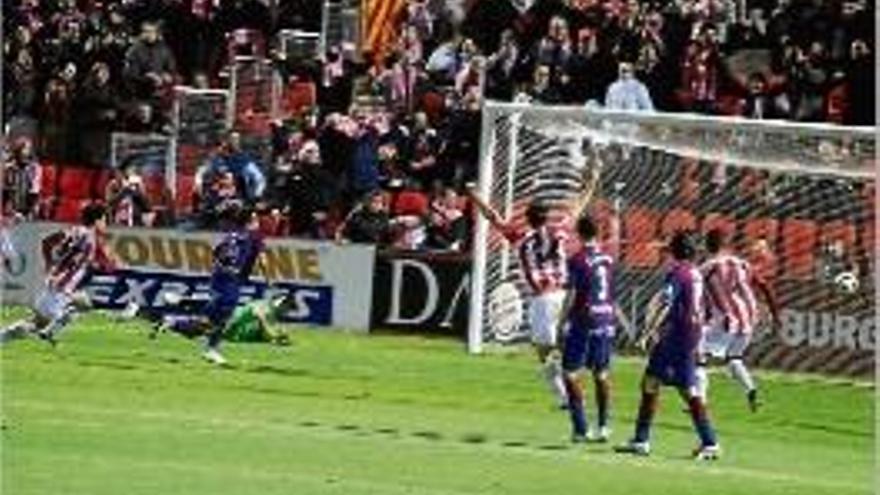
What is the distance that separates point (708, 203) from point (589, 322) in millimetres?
9527

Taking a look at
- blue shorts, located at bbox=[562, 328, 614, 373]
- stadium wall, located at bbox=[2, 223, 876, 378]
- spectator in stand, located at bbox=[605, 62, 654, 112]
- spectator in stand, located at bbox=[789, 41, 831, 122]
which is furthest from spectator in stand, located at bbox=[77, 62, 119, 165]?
blue shorts, located at bbox=[562, 328, 614, 373]

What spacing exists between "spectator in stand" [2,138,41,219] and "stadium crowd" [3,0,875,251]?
3 centimetres

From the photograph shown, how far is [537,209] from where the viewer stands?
2502cm

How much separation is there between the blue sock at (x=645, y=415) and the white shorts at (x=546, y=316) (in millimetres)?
3376

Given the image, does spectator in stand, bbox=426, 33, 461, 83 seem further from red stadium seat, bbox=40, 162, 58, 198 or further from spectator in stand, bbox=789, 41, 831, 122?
red stadium seat, bbox=40, 162, 58, 198

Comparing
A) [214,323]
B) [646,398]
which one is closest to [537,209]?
[646,398]

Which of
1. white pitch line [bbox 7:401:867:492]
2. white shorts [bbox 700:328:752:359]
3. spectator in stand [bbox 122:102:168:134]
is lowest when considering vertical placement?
white shorts [bbox 700:328:752:359]

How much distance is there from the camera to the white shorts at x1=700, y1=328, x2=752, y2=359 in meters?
29.1

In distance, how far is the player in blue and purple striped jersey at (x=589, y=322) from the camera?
2342 centimetres

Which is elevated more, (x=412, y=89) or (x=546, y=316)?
(x=412, y=89)

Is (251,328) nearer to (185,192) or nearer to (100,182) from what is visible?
(185,192)

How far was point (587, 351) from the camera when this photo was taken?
77.2 feet

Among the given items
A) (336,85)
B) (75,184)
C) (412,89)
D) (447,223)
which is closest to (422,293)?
(447,223)

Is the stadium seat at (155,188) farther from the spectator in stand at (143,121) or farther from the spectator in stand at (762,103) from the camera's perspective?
the spectator in stand at (762,103)
